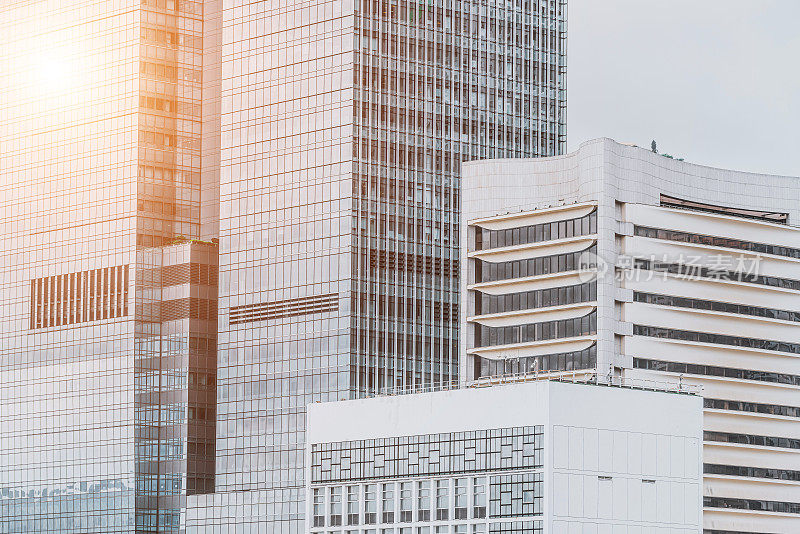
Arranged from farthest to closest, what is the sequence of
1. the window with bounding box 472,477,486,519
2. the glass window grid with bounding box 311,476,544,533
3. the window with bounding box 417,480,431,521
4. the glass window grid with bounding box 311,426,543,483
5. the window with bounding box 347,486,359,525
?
1. the window with bounding box 347,486,359,525
2. the window with bounding box 417,480,431,521
3. the window with bounding box 472,477,486,519
4. the glass window grid with bounding box 311,426,543,483
5. the glass window grid with bounding box 311,476,544,533

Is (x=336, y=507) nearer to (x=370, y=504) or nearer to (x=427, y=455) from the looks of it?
(x=370, y=504)

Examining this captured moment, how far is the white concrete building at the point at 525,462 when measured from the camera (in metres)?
174

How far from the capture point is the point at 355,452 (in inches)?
7534

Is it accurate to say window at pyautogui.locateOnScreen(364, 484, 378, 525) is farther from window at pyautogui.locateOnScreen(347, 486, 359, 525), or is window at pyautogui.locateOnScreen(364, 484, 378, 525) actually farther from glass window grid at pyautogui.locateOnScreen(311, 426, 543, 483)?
window at pyautogui.locateOnScreen(347, 486, 359, 525)

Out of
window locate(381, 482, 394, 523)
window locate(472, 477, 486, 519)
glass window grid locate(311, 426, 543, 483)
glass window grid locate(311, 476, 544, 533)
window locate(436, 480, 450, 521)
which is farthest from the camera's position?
window locate(381, 482, 394, 523)

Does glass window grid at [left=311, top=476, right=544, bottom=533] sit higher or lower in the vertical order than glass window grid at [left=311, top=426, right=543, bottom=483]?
lower

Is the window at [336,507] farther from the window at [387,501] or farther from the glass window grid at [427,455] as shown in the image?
the window at [387,501]

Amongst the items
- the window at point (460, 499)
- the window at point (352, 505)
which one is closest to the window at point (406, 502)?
the window at point (352, 505)

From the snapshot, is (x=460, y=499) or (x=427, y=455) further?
(x=427, y=455)

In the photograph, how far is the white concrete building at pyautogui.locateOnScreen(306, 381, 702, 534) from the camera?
174 m

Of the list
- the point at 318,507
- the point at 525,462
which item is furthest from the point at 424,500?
the point at 318,507

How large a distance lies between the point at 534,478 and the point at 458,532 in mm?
10348

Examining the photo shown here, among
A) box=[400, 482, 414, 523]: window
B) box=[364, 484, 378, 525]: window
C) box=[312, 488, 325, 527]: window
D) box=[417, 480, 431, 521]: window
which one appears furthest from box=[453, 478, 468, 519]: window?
box=[312, 488, 325, 527]: window

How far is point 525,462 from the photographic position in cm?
17550
